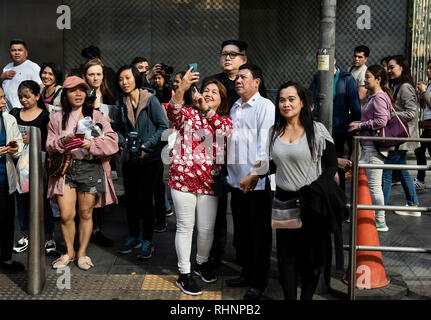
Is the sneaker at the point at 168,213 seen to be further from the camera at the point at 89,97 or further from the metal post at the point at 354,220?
the metal post at the point at 354,220

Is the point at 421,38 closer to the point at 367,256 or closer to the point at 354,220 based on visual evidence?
the point at 367,256

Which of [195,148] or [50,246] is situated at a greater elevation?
[195,148]

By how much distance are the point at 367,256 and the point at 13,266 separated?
3053mm

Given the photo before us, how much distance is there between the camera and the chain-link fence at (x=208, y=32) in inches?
409

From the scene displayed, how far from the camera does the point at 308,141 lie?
424cm

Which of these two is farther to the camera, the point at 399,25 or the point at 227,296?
the point at 399,25

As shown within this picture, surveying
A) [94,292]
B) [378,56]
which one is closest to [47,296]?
[94,292]

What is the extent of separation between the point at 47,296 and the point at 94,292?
0.36 meters

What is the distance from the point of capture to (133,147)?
221 inches

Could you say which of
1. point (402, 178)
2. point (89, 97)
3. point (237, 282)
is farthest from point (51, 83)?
point (402, 178)

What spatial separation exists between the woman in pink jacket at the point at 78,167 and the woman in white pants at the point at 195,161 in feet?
2.92

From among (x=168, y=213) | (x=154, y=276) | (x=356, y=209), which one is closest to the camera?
(x=356, y=209)

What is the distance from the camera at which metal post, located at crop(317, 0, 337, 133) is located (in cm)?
592
